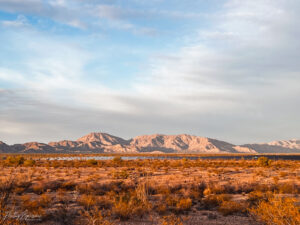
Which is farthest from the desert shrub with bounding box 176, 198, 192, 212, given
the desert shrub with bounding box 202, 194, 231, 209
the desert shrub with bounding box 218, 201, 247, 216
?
the desert shrub with bounding box 218, 201, 247, 216

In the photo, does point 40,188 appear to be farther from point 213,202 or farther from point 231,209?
point 231,209

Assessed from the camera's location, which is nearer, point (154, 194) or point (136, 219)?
point (136, 219)

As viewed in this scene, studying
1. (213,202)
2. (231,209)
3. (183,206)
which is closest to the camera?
(231,209)

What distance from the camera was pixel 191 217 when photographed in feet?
33.4

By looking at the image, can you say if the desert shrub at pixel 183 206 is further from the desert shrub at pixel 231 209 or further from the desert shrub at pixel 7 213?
the desert shrub at pixel 7 213

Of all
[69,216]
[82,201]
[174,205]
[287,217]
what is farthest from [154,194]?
[287,217]

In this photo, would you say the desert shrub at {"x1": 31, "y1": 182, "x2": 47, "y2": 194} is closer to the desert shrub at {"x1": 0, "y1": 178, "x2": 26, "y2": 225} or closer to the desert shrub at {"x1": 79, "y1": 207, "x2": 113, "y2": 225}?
the desert shrub at {"x1": 0, "y1": 178, "x2": 26, "y2": 225}

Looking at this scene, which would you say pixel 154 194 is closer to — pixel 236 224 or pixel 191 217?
pixel 191 217

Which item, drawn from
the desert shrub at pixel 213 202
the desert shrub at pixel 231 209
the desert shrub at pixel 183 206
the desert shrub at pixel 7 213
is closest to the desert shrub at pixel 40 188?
the desert shrub at pixel 7 213

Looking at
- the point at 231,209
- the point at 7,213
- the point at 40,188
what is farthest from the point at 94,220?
the point at 40,188

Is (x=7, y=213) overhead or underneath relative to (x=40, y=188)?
overhead

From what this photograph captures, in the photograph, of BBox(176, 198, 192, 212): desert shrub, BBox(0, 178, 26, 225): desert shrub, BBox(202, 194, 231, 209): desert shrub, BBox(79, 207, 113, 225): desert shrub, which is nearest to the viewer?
BBox(0, 178, 26, 225): desert shrub

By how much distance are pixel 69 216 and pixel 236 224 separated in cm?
636

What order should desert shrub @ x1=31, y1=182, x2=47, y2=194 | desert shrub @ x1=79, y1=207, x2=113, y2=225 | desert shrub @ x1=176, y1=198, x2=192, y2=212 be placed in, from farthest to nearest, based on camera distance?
desert shrub @ x1=31, y1=182, x2=47, y2=194
desert shrub @ x1=176, y1=198, x2=192, y2=212
desert shrub @ x1=79, y1=207, x2=113, y2=225
